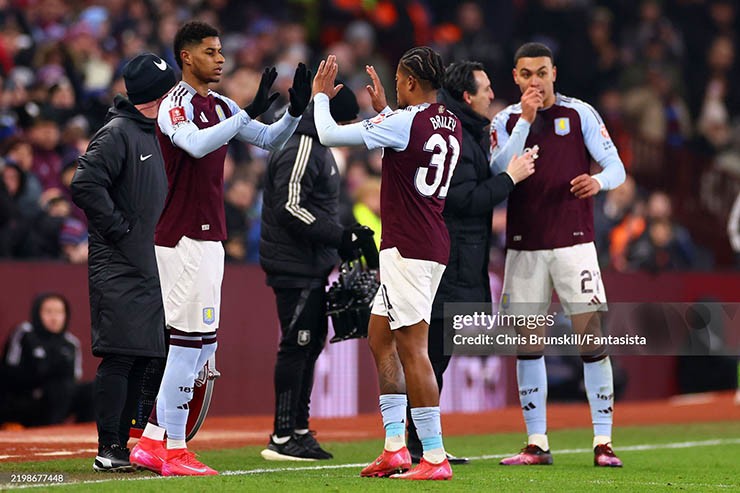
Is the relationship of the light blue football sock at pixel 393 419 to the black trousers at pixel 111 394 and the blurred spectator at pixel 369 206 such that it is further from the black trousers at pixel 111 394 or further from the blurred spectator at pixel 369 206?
the blurred spectator at pixel 369 206

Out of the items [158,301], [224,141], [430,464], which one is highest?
[224,141]

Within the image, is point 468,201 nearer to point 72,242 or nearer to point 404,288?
point 404,288

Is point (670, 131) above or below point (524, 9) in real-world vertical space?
below

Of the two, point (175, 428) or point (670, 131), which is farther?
point (670, 131)

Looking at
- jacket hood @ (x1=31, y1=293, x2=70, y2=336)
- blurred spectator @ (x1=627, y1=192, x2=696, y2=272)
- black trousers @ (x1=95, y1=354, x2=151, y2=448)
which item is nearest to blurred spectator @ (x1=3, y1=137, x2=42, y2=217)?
jacket hood @ (x1=31, y1=293, x2=70, y2=336)

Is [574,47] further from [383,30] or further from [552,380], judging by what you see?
[552,380]

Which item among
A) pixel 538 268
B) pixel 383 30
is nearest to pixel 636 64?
pixel 383 30

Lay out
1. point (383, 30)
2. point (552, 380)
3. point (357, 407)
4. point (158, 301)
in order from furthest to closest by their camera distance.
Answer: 1. point (383, 30)
2. point (552, 380)
3. point (357, 407)
4. point (158, 301)

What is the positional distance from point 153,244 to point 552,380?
8968 mm

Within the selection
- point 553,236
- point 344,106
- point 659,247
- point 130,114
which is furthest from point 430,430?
point 659,247

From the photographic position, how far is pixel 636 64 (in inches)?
876

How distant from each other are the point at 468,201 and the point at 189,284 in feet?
7.02

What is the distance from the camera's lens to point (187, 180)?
7984 mm

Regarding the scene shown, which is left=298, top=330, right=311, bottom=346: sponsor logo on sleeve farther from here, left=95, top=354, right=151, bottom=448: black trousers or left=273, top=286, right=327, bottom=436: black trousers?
left=95, top=354, right=151, bottom=448: black trousers
